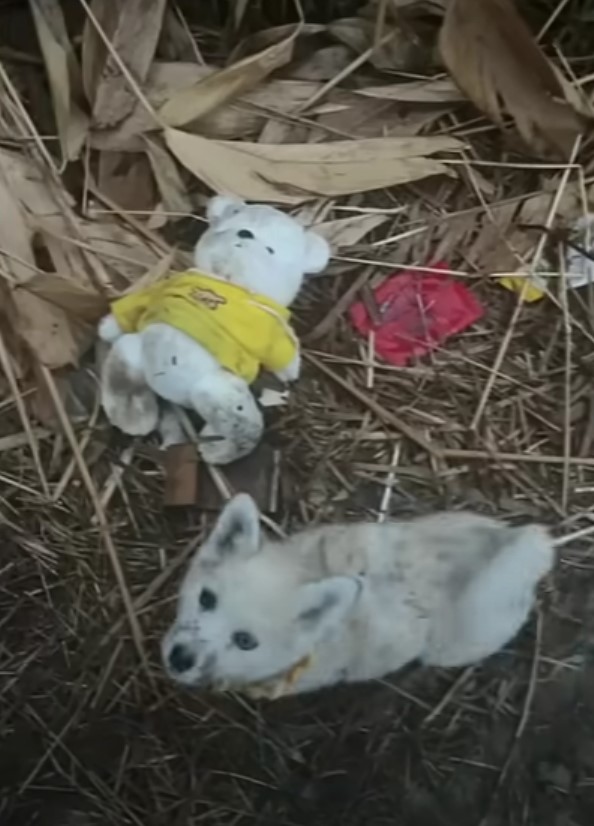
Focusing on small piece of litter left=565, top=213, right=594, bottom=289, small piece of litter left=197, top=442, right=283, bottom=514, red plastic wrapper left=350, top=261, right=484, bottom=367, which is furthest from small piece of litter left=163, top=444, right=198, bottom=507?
small piece of litter left=565, top=213, right=594, bottom=289

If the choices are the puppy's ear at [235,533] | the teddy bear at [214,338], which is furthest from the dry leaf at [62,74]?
the puppy's ear at [235,533]

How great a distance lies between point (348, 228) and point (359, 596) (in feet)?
0.64

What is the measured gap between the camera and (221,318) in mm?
715

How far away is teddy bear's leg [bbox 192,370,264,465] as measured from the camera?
0.71 metres

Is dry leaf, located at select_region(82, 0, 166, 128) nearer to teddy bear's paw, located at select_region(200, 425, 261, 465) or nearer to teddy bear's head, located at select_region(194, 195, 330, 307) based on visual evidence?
teddy bear's head, located at select_region(194, 195, 330, 307)

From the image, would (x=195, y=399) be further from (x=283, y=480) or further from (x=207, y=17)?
(x=207, y=17)

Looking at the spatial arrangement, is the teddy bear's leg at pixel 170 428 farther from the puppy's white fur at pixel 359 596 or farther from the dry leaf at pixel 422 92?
the dry leaf at pixel 422 92

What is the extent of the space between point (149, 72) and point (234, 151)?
0.25 feet

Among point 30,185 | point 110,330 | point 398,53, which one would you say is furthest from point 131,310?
point 398,53

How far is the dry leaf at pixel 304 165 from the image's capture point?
794 millimetres

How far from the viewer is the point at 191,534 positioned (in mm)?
710

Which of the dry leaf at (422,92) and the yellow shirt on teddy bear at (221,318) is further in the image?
the dry leaf at (422,92)

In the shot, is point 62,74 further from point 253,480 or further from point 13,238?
point 253,480

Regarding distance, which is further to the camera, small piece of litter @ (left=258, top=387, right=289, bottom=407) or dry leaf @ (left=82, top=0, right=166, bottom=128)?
dry leaf @ (left=82, top=0, right=166, bottom=128)
